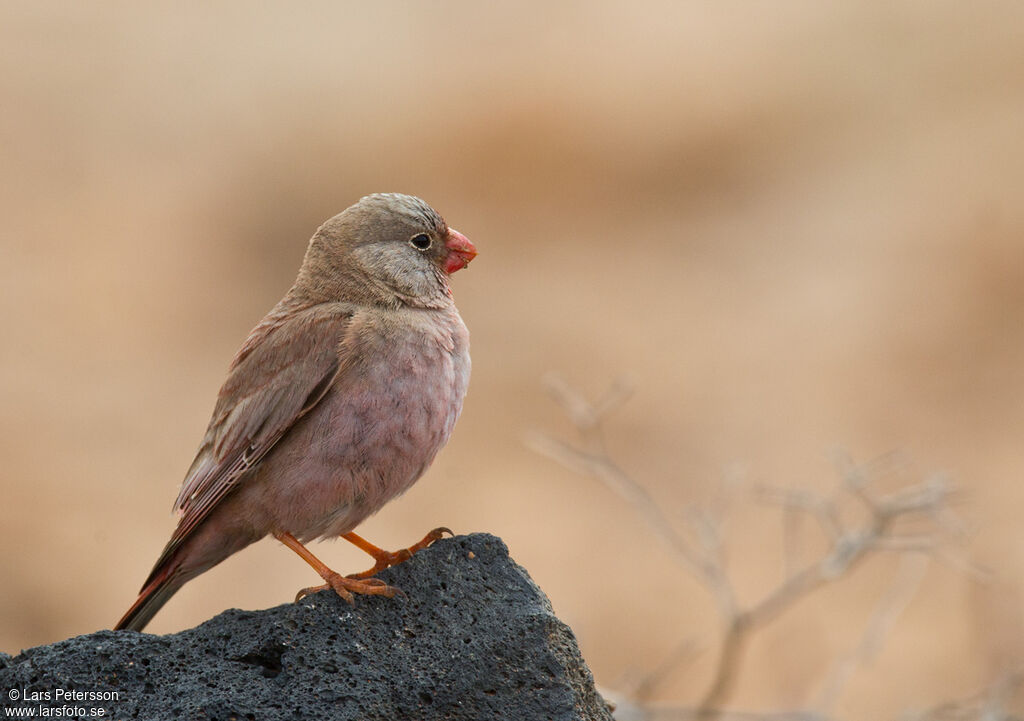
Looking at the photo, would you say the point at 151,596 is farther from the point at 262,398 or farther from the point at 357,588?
the point at 357,588

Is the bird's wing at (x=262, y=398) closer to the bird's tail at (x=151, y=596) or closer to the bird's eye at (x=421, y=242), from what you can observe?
the bird's tail at (x=151, y=596)

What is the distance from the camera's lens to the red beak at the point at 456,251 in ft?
19.8

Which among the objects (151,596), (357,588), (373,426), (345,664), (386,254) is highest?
(386,254)

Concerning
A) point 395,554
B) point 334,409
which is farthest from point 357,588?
point 334,409

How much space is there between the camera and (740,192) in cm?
1714

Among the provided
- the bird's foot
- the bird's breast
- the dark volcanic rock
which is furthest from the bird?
the dark volcanic rock

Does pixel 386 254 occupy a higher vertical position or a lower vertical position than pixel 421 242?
lower

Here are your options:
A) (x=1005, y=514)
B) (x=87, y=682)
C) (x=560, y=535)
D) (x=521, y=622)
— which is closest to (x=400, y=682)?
(x=521, y=622)

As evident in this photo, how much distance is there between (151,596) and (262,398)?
3.01ft

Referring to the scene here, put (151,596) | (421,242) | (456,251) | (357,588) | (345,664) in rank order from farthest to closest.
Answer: (456,251) < (421,242) < (151,596) < (357,588) < (345,664)

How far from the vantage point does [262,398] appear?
217 inches

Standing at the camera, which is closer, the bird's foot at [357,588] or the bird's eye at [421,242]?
the bird's foot at [357,588]

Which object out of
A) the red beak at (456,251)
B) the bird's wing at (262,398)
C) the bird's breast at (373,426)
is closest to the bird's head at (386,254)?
the red beak at (456,251)

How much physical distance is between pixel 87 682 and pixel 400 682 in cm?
99
